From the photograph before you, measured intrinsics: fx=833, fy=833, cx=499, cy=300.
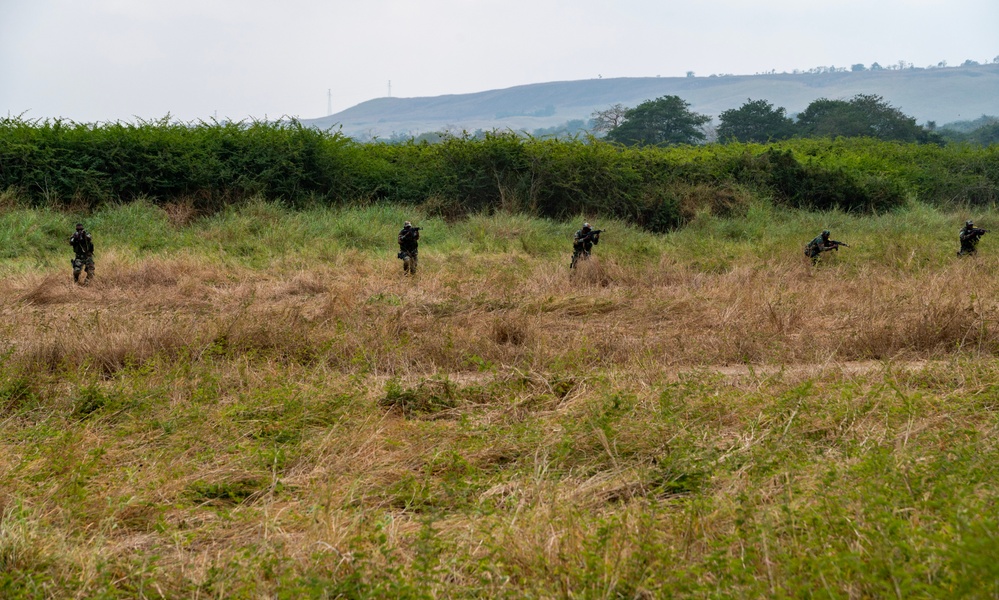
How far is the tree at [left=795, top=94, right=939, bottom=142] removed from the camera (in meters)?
43.5

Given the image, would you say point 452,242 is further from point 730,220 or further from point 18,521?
point 18,521

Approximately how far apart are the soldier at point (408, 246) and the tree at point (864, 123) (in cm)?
3511

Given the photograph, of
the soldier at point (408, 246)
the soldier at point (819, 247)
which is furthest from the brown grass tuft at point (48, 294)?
the soldier at point (819, 247)

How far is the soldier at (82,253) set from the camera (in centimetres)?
1163

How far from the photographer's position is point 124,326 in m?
7.88

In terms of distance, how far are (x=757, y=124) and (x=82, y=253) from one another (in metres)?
41.5

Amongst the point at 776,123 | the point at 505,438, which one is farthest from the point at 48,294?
the point at 776,123

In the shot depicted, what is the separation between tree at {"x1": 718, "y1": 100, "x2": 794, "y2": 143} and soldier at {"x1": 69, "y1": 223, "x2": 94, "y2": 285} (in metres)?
39.6

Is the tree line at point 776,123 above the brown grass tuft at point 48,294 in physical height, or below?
above

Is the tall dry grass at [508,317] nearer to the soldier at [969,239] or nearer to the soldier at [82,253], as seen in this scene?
the soldier at [82,253]

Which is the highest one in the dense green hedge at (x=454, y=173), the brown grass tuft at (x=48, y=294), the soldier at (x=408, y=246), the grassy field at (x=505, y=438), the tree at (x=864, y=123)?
the tree at (x=864, y=123)

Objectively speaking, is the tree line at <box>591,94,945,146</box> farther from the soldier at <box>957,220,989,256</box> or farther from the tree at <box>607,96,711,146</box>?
the soldier at <box>957,220,989,256</box>

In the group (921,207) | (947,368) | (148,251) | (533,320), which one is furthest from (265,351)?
(921,207)

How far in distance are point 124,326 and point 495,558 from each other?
5703mm
